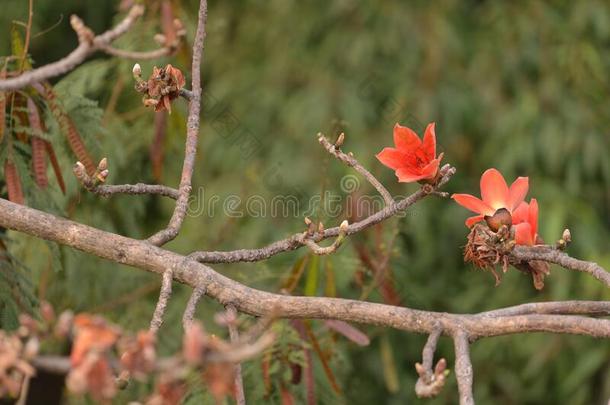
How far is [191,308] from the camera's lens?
1100mm

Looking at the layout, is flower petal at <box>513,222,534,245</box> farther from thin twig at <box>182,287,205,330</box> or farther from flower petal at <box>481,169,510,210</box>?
thin twig at <box>182,287,205,330</box>

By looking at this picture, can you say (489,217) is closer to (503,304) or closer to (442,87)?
(503,304)

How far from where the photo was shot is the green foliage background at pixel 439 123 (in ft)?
11.0

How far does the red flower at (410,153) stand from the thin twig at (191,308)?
0.30 m

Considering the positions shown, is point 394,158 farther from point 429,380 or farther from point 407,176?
point 429,380

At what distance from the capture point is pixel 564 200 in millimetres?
3477

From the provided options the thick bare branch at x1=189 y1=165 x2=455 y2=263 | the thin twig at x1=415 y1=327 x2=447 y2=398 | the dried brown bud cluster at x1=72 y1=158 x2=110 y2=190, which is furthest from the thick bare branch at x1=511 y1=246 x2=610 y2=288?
the dried brown bud cluster at x1=72 y1=158 x2=110 y2=190

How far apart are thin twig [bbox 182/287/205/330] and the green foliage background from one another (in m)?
1.86

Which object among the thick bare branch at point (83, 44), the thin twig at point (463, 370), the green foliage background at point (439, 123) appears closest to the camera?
the thick bare branch at point (83, 44)

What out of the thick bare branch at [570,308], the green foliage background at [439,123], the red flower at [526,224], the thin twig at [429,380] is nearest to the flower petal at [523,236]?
the red flower at [526,224]

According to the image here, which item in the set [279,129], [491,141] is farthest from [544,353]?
[279,129]

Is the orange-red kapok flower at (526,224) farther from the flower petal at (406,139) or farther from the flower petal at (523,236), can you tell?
the flower petal at (406,139)

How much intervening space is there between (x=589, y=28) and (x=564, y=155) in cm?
53

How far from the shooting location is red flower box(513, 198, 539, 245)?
49.9 inches
